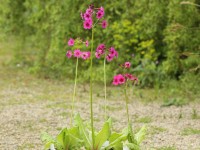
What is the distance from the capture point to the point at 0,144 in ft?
17.4

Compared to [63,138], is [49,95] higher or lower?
lower

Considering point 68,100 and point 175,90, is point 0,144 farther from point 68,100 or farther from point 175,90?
point 175,90

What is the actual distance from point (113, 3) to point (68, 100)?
205 centimetres

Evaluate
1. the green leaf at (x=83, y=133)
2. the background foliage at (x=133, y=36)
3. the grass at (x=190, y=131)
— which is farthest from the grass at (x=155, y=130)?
the background foliage at (x=133, y=36)

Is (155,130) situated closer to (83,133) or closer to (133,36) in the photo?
(83,133)

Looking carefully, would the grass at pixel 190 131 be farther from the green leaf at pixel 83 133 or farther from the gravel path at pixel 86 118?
the green leaf at pixel 83 133

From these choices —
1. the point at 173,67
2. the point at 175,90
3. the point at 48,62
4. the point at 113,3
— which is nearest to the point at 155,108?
the point at 175,90

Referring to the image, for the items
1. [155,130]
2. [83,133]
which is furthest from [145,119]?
[83,133]

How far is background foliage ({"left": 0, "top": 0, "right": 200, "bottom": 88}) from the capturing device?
832 centimetres

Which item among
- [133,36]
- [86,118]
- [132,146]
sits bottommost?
[86,118]

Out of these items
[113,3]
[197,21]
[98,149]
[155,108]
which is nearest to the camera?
[98,149]

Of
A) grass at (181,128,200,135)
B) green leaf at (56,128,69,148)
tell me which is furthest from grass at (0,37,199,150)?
green leaf at (56,128,69,148)

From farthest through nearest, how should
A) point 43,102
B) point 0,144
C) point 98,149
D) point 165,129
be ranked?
1. point 43,102
2. point 165,129
3. point 0,144
4. point 98,149

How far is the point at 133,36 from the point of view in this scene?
9.04 meters
